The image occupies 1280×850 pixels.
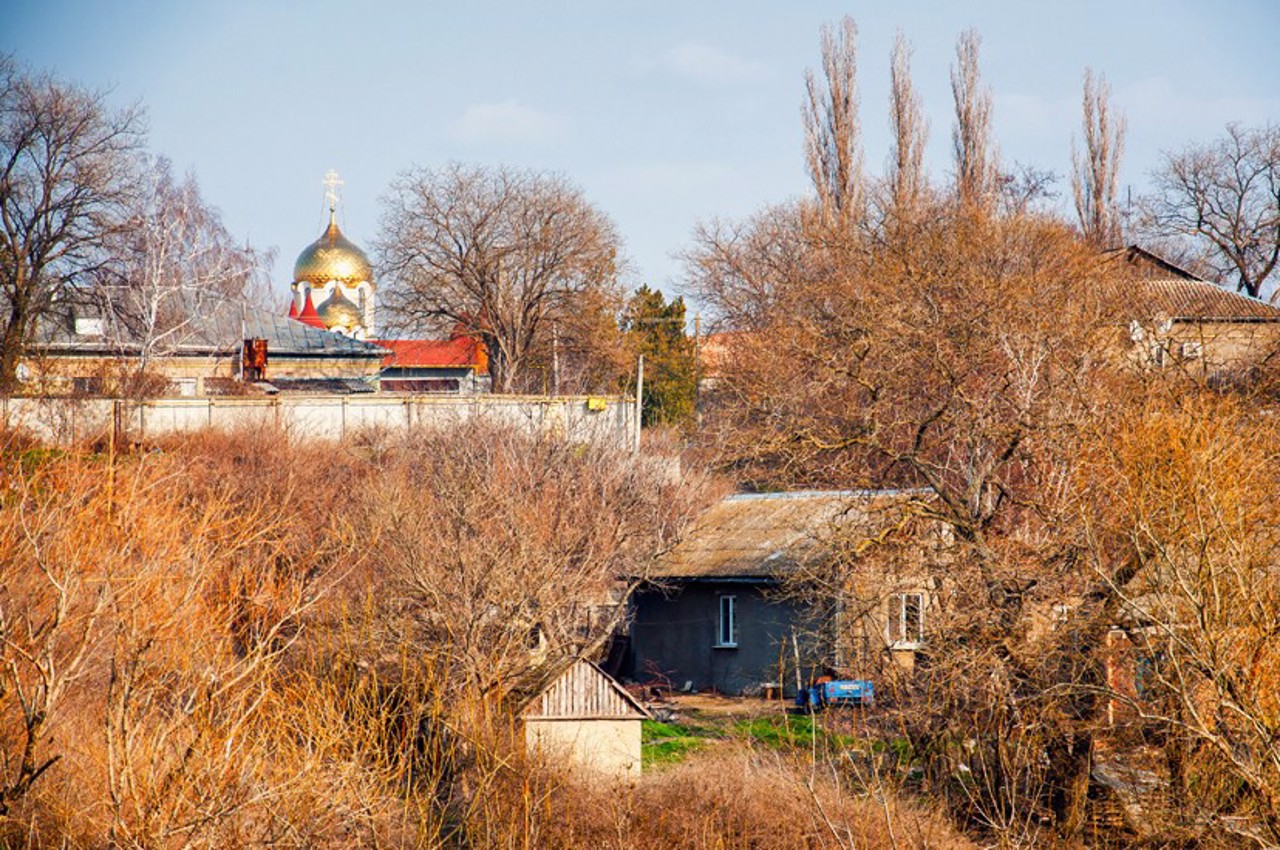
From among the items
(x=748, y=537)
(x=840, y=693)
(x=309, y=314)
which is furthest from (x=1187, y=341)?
(x=309, y=314)

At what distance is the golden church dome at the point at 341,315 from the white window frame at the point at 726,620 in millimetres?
40850

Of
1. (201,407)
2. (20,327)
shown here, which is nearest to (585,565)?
(201,407)

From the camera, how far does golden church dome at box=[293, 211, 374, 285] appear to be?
67188 millimetres

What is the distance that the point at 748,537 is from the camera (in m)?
27.5

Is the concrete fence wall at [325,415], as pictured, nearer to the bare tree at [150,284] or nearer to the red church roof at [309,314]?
the bare tree at [150,284]

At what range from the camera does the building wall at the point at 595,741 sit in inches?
631

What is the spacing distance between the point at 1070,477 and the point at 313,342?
→ 32682 mm

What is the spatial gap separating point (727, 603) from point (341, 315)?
42343 mm

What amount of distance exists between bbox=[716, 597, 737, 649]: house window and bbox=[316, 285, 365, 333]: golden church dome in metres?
40.9

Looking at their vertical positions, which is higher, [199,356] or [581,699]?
[199,356]

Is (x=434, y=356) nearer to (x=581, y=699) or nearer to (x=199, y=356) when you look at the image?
(x=199, y=356)

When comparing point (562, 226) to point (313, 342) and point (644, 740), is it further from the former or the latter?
point (644, 740)

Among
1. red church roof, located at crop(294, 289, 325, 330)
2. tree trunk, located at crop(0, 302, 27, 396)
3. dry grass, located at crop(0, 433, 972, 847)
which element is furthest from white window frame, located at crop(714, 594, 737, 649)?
red church roof, located at crop(294, 289, 325, 330)

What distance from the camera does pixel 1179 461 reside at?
12.7m
